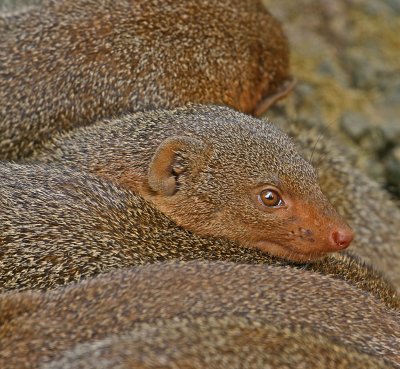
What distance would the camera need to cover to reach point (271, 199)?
2691 mm

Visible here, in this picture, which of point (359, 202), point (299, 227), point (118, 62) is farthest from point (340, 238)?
point (118, 62)

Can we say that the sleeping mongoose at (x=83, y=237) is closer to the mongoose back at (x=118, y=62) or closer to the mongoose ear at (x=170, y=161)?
the mongoose ear at (x=170, y=161)

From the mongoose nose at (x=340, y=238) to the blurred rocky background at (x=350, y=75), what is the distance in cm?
130

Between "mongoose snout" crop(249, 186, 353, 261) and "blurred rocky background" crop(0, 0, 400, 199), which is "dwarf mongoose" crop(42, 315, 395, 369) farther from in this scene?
"blurred rocky background" crop(0, 0, 400, 199)

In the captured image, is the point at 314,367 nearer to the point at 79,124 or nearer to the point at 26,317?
the point at 26,317

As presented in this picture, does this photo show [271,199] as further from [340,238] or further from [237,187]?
[340,238]

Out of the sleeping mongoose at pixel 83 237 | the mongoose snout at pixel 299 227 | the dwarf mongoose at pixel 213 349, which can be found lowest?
the sleeping mongoose at pixel 83 237

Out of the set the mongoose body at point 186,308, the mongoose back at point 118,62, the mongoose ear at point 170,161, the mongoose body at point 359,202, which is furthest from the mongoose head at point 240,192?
the mongoose body at point 359,202

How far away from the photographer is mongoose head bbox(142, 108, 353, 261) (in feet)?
8.79

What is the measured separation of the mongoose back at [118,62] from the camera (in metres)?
3.12

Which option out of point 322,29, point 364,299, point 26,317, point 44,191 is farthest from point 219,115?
point 322,29

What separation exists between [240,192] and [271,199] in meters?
0.10

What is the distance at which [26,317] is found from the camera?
80.7 inches

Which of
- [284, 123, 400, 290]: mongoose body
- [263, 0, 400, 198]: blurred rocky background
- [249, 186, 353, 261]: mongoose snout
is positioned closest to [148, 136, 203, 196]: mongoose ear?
[249, 186, 353, 261]: mongoose snout
